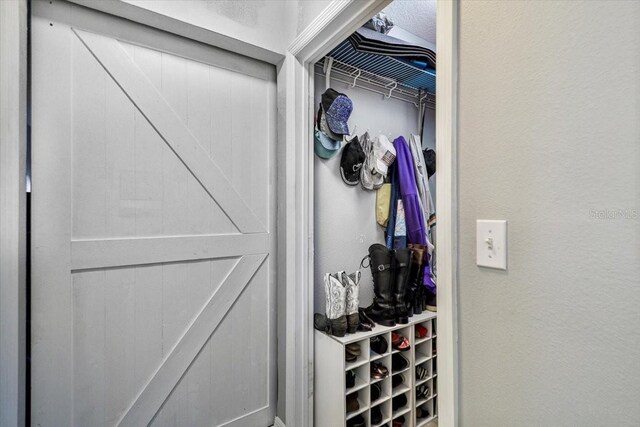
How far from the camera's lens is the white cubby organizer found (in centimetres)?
145

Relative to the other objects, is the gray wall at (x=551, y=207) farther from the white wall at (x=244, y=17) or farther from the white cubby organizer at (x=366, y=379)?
the white wall at (x=244, y=17)

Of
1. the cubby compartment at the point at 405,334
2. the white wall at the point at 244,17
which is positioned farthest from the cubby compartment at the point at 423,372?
the white wall at the point at 244,17

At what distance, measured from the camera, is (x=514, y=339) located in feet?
2.05

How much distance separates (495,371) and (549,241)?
33 cm

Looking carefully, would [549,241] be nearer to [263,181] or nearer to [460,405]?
[460,405]

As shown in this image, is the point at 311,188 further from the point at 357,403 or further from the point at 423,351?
the point at 423,351

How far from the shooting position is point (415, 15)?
194 centimetres

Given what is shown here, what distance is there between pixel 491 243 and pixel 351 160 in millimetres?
1297

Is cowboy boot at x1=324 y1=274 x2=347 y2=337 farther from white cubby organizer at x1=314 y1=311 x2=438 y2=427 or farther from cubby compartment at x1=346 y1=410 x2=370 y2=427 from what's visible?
cubby compartment at x1=346 y1=410 x2=370 y2=427

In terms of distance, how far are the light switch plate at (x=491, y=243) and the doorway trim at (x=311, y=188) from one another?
0.06 m

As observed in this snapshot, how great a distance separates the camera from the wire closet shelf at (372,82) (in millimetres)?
1799

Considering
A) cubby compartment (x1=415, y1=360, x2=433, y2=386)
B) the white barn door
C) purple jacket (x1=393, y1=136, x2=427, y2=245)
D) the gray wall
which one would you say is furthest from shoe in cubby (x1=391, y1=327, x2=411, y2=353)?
the gray wall

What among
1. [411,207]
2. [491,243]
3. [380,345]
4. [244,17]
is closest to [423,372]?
[380,345]

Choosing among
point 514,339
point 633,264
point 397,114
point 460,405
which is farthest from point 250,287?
point 397,114
